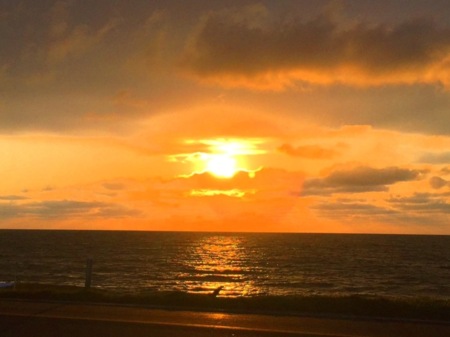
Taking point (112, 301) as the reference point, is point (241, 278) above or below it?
below

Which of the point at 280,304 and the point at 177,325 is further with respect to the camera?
the point at 280,304

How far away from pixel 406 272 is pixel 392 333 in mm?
60484

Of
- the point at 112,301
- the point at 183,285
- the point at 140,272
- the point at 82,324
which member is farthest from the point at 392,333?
the point at 140,272

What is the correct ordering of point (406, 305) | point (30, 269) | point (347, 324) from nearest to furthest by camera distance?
1. point (347, 324)
2. point (406, 305)
3. point (30, 269)

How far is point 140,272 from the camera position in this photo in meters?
61.5

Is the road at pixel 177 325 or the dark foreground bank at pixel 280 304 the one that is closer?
the road at pixel 177 325

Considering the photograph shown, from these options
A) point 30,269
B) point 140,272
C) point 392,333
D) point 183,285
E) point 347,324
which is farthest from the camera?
point 30,269

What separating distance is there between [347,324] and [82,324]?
7036 mm

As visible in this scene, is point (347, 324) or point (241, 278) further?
point (241, 278)

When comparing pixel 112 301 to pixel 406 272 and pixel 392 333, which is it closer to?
pixel 392 333

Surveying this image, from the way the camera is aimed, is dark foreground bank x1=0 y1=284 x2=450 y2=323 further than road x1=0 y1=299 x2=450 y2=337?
Yes

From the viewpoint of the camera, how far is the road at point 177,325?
468 inches

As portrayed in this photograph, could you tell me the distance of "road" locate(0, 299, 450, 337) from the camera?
11.9 m

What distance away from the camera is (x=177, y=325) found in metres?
12.8
